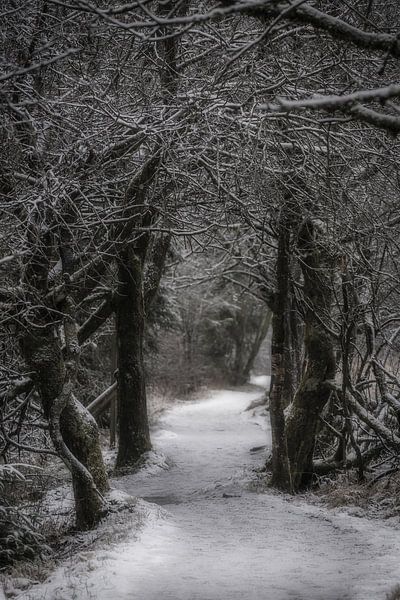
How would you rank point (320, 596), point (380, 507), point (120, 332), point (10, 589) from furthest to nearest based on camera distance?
point (120, 332) < point (380, 507) < point (10, 589) < point (320, 596)

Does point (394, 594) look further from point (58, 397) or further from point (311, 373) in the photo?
point (311, 373)

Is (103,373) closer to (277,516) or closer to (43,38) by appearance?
(277,516)

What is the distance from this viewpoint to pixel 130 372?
1251 centimetres

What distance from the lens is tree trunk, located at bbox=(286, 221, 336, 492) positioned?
398 inches

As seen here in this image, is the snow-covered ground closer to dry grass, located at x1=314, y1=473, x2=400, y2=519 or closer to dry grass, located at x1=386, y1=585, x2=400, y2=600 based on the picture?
dry grass, located at x1=386, y1=585, x2=400, y2=600

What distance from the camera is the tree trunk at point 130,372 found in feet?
40.7

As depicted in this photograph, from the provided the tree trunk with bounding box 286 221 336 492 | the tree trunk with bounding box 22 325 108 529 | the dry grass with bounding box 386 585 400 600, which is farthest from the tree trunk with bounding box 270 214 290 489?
the dry grass with bounding box 386 585 400 600

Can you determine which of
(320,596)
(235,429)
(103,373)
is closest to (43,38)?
(320,596)

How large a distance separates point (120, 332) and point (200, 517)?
4.93 meters

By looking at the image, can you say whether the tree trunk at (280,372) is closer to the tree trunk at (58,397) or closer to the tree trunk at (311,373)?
the tree trunk at (311,373)

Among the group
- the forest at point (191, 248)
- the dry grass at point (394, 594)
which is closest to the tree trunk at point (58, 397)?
the forest at point (191, 248)

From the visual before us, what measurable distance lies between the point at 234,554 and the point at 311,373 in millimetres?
4281

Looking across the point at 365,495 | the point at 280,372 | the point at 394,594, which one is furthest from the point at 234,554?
the point at 280,372

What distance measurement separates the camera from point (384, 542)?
6.60 metres
